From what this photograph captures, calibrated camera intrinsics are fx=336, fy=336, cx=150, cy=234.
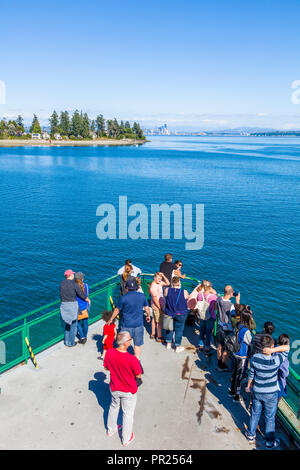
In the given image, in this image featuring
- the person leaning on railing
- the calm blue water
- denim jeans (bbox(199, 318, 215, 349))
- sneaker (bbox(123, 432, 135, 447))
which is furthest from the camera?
the calm blue water

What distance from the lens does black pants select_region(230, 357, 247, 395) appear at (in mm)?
6559

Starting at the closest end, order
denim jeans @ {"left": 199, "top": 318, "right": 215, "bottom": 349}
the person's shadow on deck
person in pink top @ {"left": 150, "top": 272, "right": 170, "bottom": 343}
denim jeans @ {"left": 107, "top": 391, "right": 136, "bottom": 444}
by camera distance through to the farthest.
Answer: denim jeans @ {"left": 107, "top": 391, "right": 136, "bottom": 444}
the person's shadow on deck
denim jeans @ {"left": 199, "top": 318, "right": 215, "bottom": 349}
person in pink top @ {"left": 150, "top": 272, "right": 170, "bottom": 343}

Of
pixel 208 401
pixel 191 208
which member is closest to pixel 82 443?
pixel 208 401

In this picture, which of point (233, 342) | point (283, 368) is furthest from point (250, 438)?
point (233, 342)

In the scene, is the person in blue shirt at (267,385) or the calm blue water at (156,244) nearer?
the person in blue shirt at (267,385)

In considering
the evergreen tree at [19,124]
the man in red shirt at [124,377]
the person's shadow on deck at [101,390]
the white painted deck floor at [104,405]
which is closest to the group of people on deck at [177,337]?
the man in red shirt at [124,377]

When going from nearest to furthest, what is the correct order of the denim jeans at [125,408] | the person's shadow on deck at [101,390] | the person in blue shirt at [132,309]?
the denim jeans at [125,408]
the person's shadow on deck at [101,390]
the person in blue shirt at [132,309]

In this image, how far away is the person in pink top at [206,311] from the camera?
782cm

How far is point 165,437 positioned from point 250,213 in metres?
38.3

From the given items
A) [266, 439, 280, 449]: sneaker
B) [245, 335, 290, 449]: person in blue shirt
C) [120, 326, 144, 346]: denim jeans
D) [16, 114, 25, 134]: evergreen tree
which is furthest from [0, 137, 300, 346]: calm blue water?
[16, 114, 25, 134]: evergreen tree

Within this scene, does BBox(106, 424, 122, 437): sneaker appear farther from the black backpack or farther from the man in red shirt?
the black backpack

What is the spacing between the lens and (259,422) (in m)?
6.09

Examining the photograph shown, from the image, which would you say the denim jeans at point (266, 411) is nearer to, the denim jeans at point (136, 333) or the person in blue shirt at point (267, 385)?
the person in blue shirt at point (267, 385)
